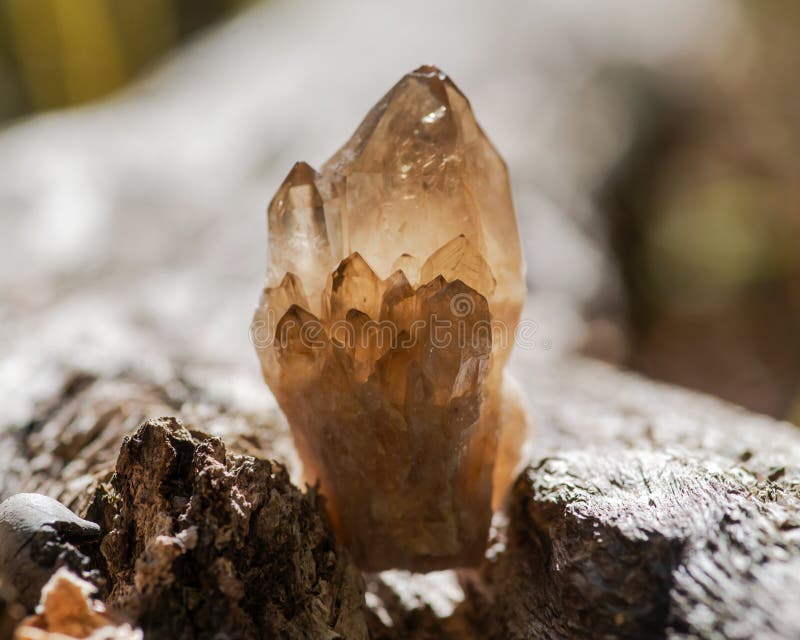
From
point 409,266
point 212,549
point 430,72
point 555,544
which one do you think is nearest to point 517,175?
point 430,72

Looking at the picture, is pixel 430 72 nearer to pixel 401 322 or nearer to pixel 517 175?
pixel 401 322

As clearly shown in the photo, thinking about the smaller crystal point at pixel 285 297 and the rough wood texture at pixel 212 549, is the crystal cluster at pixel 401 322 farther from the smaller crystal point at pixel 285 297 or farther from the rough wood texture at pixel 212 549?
the rough wood texture at pixel 212 549

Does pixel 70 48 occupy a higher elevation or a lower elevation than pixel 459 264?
higher

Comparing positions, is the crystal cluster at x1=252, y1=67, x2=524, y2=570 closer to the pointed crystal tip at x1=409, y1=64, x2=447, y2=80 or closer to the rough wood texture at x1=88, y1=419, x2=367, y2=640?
the pointed crystal tip at x1=409, y1=64, x2=447, y2=80

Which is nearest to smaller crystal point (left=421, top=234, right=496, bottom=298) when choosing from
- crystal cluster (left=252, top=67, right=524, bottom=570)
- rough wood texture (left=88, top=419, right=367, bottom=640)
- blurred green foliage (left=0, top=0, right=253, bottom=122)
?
crystal cluster (left=252, top=67, right=524, bottom=570)

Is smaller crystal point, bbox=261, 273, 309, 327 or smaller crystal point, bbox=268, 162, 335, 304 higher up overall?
smaller crystal point, bbox=268, 162, 335, 304

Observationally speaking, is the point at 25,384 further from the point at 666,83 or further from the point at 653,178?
the point at 666,83

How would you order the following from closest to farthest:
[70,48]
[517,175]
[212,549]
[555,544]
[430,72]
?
[212,549] → [555,544] → [430,72] → [517,175] → [70,48]
